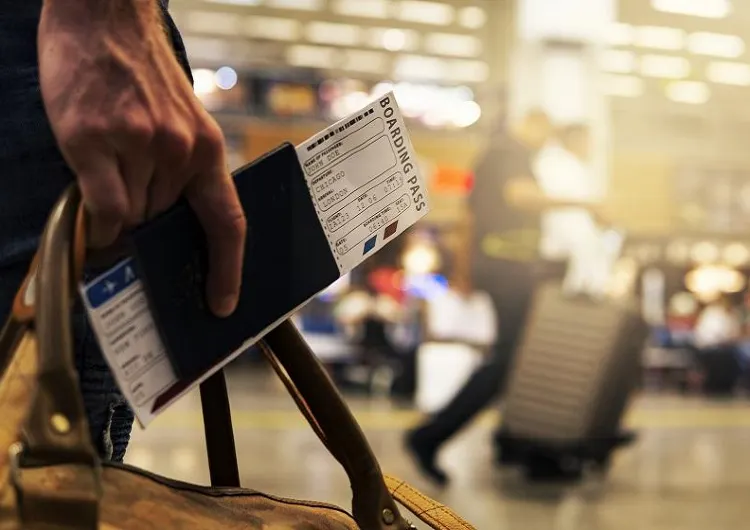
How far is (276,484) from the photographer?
3285mm

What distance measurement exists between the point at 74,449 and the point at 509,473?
12.3 feet

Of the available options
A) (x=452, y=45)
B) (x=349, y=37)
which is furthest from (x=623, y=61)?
(x=349, y=37)

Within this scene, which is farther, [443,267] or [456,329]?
[443,267]

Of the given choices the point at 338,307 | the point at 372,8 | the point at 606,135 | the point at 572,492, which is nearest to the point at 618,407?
the point at 572,492

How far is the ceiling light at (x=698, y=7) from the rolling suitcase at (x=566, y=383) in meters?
3.98

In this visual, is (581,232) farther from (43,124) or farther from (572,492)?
(43,124)

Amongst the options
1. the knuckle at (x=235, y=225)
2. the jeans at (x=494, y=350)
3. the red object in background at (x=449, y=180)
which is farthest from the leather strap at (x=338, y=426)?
the red object in background at (x=449, y=180)

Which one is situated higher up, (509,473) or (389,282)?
(509,473)

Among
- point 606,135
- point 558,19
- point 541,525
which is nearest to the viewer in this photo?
point 541,525

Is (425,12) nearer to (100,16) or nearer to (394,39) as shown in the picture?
(394,39)

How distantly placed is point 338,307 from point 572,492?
6.30 m

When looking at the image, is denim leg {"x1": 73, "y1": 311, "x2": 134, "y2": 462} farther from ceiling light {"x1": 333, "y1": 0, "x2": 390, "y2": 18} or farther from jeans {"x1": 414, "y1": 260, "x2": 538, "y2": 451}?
ceiling light {"x1": 333, "y1": 0, "x2": 390, "y2": 18}

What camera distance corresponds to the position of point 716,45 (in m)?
8.46

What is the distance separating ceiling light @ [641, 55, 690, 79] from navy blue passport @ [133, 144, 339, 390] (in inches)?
349
